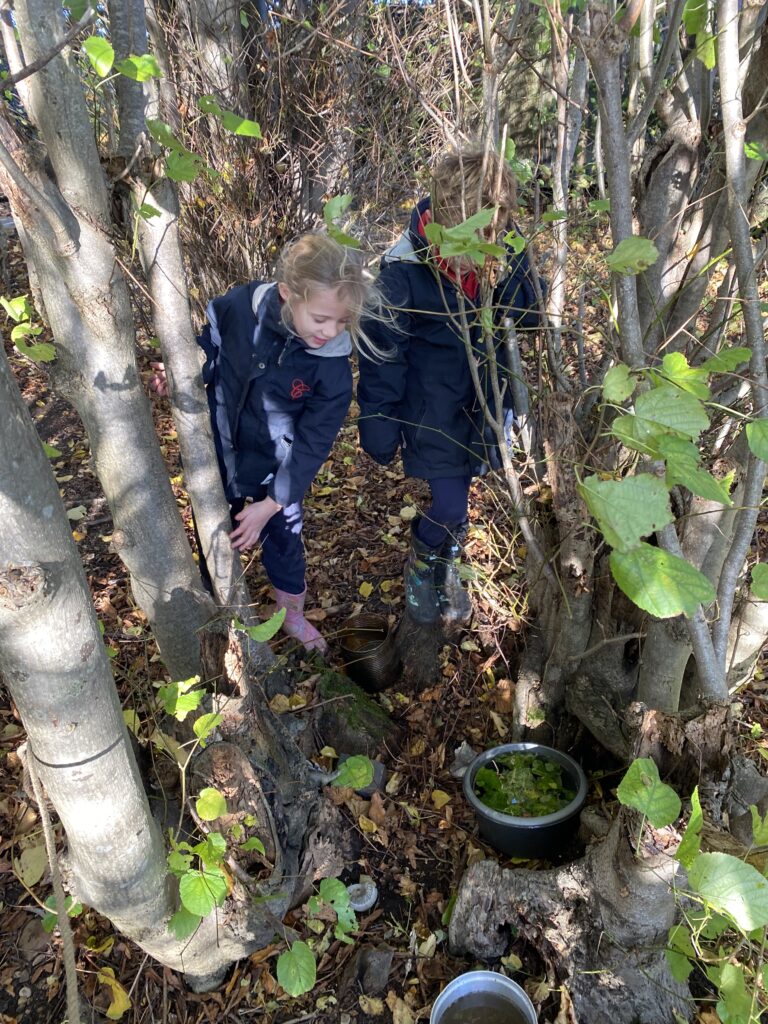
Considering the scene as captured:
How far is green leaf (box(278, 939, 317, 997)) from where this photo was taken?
1.61m

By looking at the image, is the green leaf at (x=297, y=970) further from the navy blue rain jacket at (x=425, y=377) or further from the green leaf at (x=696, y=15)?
the green leaf at (x=696, y=15)

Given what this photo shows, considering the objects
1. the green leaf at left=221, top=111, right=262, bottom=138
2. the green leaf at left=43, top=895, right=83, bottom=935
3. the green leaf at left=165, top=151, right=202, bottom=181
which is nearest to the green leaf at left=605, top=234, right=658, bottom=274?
the green leaf at left=221, top=111, right=262, bottom=138

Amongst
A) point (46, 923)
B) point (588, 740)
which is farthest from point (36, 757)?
point (588, 740)

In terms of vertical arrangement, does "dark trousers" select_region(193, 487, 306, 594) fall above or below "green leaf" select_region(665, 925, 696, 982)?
above

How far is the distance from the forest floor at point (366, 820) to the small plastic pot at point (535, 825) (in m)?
0.10

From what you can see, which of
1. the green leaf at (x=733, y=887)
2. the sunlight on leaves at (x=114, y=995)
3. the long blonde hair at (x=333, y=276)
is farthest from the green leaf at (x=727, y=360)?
the sunlight on leaves at (x=114, y=995)

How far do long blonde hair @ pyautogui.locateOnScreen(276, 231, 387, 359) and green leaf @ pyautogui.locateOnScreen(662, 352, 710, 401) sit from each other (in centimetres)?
102

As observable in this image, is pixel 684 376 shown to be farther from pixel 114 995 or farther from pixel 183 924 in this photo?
pixel 114 995

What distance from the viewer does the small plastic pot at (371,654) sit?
2.70m

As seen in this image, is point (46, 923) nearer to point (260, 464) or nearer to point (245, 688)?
point (245, 688)

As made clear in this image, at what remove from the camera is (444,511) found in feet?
8.69

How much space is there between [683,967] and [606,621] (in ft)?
3.18

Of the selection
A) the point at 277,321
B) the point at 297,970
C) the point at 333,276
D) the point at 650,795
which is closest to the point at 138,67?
the point at 333,276

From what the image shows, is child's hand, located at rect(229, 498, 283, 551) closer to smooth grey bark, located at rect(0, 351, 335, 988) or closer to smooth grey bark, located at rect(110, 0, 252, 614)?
smooth grey bark, located at rect(110, 0, 252, 614)
